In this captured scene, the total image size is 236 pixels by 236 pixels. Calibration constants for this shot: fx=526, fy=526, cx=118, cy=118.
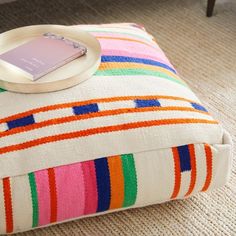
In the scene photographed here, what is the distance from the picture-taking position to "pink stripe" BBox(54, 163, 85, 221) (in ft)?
3.11

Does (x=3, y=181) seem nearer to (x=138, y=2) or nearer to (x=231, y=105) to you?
(x=231, y=105)

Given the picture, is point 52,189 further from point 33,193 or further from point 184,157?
point 184,157

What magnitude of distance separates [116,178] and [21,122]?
20 centimetres

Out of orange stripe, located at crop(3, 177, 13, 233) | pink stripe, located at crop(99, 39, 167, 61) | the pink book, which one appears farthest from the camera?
pink stripe, located at crop(99, 39, 167, 61)

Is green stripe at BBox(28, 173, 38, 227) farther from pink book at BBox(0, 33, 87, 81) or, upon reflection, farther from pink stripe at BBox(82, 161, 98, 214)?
pink book at BBox(0, 33, 87, 81)

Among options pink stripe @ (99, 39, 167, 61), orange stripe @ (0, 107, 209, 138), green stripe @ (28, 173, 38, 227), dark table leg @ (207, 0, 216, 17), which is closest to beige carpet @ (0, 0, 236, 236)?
dark table leg @ (207, 0, 216, 17)

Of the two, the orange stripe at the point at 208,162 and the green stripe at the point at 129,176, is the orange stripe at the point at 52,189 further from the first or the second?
the orange stripe at the point at 208,162

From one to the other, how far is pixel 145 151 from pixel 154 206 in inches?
7.7

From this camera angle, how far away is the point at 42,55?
1087 mm

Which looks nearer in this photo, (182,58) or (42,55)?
(42,55)

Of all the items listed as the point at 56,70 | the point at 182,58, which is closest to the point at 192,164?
the point at 56,70

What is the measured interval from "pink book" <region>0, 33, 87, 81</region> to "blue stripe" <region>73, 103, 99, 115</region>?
11cm

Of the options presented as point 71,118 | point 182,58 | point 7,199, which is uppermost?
point 71,118

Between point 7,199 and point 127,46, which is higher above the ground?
point 127,46
